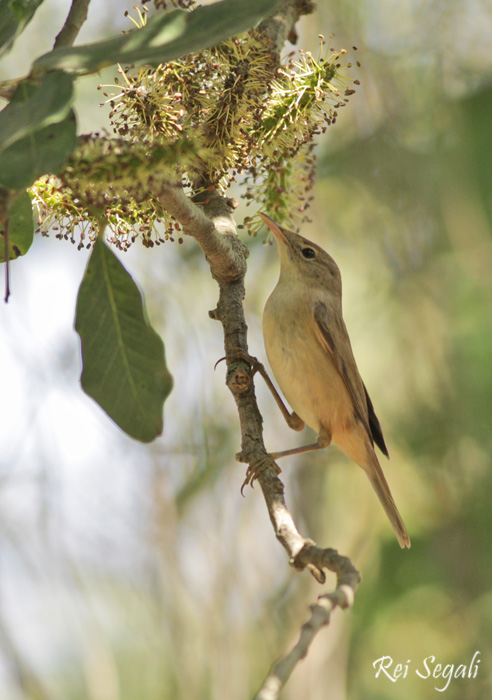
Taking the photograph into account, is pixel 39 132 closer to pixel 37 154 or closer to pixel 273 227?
pixel 37 154

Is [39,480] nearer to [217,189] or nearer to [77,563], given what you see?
[77,563]

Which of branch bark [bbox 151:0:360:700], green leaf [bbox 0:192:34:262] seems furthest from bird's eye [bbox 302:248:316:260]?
green leaf [bbox 0:192:34:262]

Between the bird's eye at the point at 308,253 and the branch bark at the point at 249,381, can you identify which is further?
the bird's eye at the point at 308,253

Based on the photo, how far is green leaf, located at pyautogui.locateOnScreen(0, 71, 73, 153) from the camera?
107cm

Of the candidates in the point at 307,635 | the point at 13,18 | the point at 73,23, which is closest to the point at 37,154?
the point at 13,18

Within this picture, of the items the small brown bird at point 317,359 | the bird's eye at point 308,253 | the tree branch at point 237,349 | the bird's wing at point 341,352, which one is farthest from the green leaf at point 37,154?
the bird's eye at point 308,253

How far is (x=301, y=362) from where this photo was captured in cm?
267

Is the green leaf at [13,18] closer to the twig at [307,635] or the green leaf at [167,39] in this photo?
the green leaf at [167,39]

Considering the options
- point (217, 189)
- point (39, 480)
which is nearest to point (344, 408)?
point (217, 189)

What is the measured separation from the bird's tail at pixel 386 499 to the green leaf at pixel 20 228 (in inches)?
70.4

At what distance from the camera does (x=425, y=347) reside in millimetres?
4891

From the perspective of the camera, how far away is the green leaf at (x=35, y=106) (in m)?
1.07

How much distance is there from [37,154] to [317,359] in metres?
1.73

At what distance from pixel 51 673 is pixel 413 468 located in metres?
2.90
